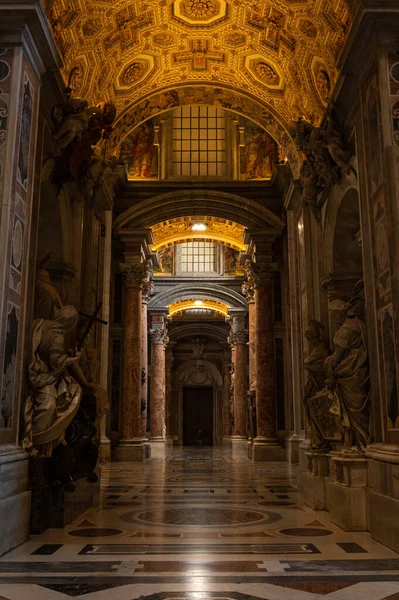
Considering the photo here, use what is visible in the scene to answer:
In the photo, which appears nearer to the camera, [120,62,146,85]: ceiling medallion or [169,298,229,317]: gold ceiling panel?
[120,62,146,85]: ceiling medallion

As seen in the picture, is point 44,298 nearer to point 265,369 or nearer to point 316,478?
point 316,478

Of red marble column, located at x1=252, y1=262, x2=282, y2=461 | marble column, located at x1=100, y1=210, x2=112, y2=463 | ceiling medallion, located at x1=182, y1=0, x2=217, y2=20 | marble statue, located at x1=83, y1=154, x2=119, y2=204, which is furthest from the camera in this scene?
red marble column, located at x1=252, y1=262, x2=282, y2=461

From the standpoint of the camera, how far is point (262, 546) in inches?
260

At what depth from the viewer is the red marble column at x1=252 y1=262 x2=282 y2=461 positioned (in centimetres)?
1902

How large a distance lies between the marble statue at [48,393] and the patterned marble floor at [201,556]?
1110 millimetres

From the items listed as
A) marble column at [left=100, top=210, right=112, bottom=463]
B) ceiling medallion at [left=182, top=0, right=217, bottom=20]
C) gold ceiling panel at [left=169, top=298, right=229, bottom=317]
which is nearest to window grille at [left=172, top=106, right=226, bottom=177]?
marble column at [left=100, top=210, right=112, bottom=463]

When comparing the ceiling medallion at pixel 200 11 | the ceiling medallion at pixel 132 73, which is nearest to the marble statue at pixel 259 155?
the ceiling medallion at pixel 132 73

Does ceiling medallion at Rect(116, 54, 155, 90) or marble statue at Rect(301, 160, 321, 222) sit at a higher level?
ceiling medallion at Rect(116, 54, 155, 90)

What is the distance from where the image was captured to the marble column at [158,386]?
2783cm

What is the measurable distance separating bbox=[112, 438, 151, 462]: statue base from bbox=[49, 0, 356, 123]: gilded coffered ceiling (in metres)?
9.64

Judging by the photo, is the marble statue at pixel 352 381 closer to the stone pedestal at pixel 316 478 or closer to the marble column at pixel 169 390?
the stone pedestal at pixel 316 478

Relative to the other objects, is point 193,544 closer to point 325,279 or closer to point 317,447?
point 317,447

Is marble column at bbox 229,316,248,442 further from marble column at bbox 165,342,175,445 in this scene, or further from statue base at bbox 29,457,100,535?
statue base at bbox 29,457,100,535

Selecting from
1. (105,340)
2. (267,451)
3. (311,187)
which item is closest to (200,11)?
(311,187)
